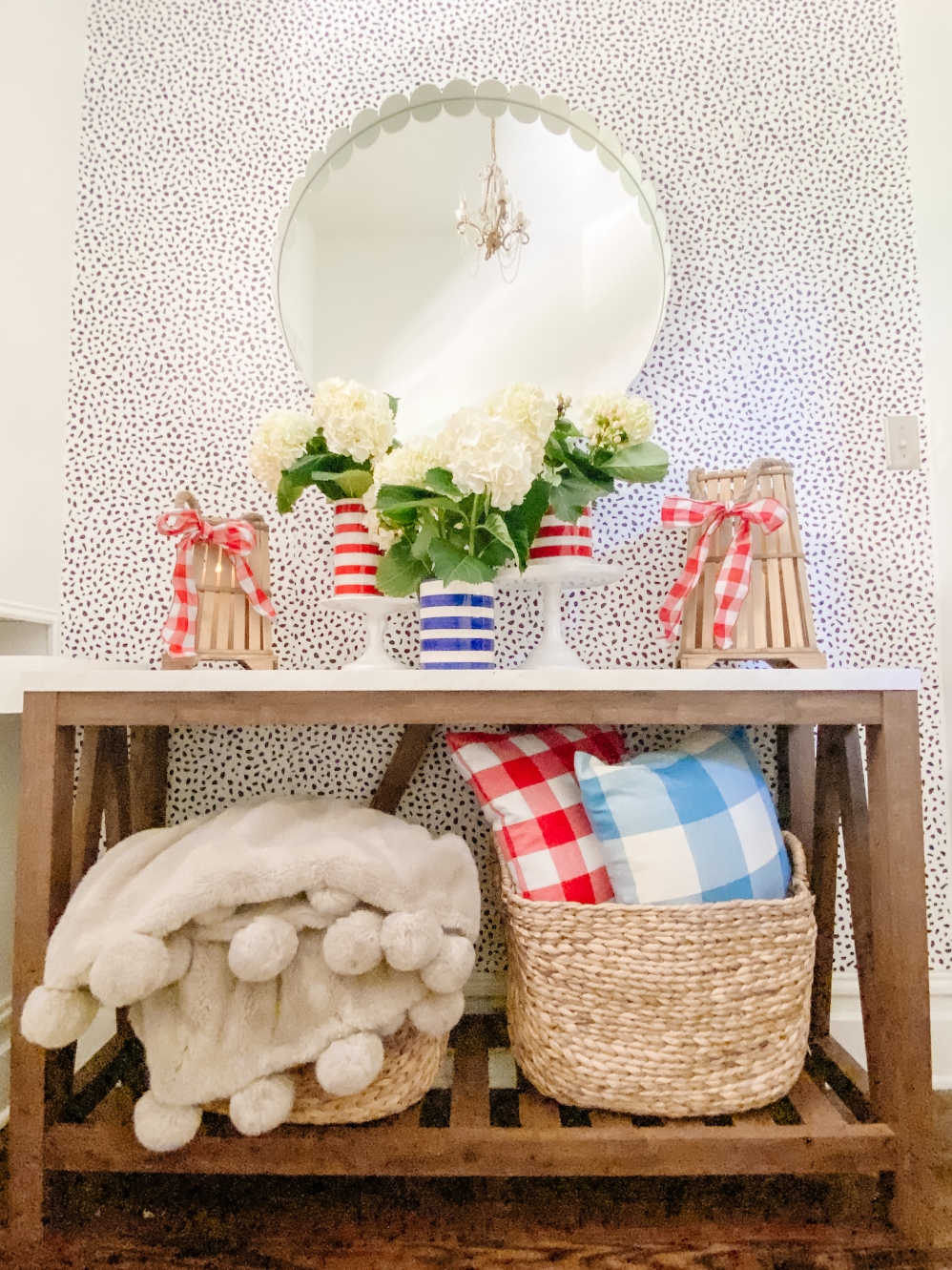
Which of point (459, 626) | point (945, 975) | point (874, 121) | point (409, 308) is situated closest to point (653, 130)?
point (874, 121)

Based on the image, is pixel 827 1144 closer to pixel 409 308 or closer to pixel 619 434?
pixel 619 434

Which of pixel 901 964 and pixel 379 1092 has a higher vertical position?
pixel 901 964

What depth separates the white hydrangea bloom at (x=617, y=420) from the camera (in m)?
1.19

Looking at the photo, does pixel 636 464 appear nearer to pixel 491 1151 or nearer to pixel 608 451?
pixel 608 451

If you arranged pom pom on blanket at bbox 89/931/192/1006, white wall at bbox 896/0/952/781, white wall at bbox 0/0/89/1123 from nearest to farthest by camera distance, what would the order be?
pom pom on blanket at bbox 89/931/192/1006 < white wall at bbox 0/0/89/1123 < white wall at bbox 896/0/952/781

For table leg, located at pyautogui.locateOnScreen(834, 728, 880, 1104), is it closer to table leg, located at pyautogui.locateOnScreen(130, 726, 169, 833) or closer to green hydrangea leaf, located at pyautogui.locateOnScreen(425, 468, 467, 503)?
green hydrangea leaf, located at pyautogui.locateOnScreen(425, 468, 467, 503)

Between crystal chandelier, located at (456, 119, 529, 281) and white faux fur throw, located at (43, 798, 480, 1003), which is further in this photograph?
crystal chandelier, located at (456, 119, 529, 281)

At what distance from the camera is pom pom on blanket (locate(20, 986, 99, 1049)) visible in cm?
86

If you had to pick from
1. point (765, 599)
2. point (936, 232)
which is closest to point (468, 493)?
point (765, 599)

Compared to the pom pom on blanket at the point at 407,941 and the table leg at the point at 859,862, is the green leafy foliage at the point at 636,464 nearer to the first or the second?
the table leg at the point at 859,862

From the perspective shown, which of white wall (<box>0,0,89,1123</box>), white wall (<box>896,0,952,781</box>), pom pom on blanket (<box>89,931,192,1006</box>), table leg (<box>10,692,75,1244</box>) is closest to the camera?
pom pom on blanket (<box>89,931,192,1006</box>)

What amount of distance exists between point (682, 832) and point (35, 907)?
0.88 meters

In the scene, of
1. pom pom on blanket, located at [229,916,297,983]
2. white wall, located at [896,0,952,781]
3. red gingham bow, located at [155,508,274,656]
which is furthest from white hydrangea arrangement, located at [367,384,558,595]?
white wall, located at [896,0,952,781]

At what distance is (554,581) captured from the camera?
1223 millimetres
